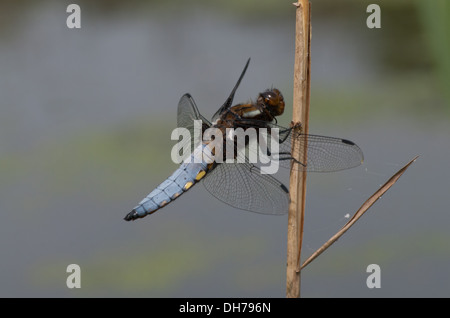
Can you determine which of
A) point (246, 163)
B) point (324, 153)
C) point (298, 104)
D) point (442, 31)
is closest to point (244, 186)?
point (246, 163)

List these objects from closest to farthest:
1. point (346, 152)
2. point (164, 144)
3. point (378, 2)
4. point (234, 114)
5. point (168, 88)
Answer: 1. point (346, 152)
2. point (234, 114)
3. point (164, 144)
4. point (168, 88)
5. point (378, 2)

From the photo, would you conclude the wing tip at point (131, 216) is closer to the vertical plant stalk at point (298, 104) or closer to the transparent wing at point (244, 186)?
the transparent wing at point (244, 186)

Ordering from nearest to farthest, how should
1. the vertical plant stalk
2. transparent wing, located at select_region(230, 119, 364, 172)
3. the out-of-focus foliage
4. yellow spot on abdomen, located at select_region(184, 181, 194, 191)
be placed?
the vertical plant stalk → transparent wing, located at select_region(230, 119, 364, 172) → yellow spot on abdomen, located at select_region(184, 181, 194, 191) → the out-of-focus foliage

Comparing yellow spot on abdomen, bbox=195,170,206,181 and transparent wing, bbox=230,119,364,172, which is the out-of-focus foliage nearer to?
transparent wing, bbox=230,119,364,172

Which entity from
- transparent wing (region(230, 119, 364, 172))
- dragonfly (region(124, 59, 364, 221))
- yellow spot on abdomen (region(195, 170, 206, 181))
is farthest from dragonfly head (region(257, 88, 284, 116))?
yellow spot on abdomen (region(195, 170, 206, 181))

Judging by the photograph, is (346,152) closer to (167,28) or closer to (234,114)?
(234,114)

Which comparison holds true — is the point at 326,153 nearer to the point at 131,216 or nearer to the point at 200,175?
the point at 200,175

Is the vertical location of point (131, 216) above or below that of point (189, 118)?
below

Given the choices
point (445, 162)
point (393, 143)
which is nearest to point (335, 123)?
point (393, 143)
